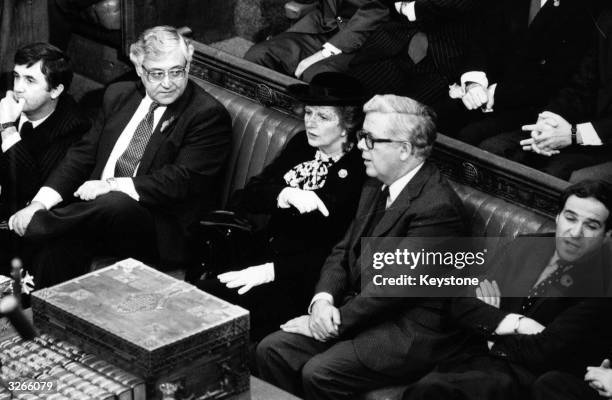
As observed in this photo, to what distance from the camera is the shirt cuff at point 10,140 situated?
6.57 meters

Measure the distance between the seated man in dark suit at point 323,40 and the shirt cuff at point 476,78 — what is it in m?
0.79

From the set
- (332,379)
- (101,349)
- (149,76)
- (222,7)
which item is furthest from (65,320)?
(222,7)

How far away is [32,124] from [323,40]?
1.61 metres

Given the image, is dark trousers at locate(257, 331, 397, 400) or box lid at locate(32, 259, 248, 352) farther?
dark trousers at locate(257, 331, 397, 400)

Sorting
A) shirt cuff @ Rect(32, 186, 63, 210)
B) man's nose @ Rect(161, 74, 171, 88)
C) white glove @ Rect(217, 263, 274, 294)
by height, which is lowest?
white glove @ Rect(217, 263, 274, 294)

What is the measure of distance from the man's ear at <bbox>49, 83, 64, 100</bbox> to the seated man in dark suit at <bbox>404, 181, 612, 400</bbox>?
2.45 meters

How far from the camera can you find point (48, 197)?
21.3 feet

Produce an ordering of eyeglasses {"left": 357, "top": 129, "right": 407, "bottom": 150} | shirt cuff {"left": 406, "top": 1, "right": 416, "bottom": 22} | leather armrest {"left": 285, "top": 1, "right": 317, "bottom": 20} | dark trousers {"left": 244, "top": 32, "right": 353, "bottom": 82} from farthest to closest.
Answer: leather armrest {"left": 285, "top": 1, "right": 317, "bottom": 20} < dark trousers {"left": 244, "top": 32, "right": 353, "bottom": 82} < shirt cuff {"left": 406, "top": 1, "right": 416, "bottom": 22} < eyeglasses {"left": 357, "top": 129, "right": 407, "bottom": 150}

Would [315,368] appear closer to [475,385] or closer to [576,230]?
[475,385]

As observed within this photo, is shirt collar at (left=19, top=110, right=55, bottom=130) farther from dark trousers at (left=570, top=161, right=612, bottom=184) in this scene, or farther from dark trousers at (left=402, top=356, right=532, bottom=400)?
dark trousers at (left=570, top=161, right=612, bottom=184)

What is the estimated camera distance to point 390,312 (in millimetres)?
5477

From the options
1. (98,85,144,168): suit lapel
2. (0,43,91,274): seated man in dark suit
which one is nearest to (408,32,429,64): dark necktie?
(98,85,144,168): suit lapel

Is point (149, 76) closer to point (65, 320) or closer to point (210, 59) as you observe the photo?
point (210, 59)

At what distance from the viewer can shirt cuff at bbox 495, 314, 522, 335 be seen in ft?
16.9
